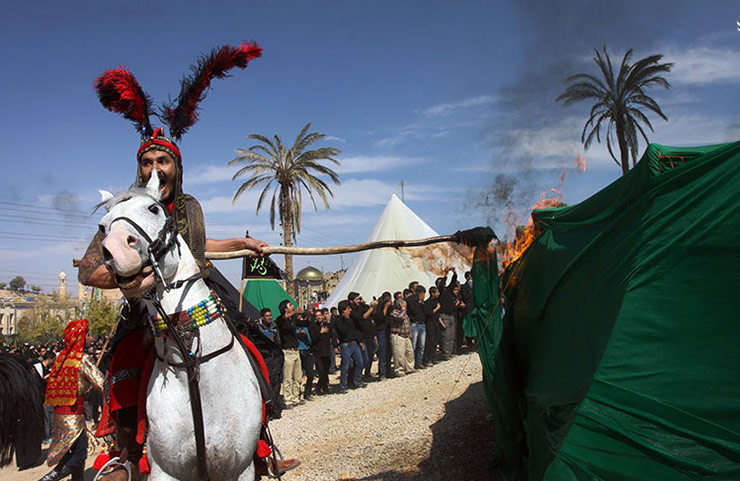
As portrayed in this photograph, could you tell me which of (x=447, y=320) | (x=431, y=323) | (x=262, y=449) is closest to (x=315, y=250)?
(x=262, y=449)

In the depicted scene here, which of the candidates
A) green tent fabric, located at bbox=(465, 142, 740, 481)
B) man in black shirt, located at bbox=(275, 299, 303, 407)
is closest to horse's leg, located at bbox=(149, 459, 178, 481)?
green tent fabric, located at bbox=(465, 142, 740, 481)

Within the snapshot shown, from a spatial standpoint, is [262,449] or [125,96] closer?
[262,449]

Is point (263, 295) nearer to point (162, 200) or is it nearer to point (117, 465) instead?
point (117, 465)

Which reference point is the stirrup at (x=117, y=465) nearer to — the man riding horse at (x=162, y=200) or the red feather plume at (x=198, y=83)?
the man riding horse at (x=162, y=200)

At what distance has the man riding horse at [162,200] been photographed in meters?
3.51

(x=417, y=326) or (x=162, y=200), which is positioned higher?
(x=162, y=200)

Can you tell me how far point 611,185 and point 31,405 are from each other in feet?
24.5

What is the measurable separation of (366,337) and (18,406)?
27.4ft

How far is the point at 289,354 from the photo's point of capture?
39.3ft

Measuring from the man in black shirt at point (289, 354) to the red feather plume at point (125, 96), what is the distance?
8052mm

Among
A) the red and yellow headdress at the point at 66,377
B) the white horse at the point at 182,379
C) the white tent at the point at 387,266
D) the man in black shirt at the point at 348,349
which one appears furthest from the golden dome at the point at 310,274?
the white horse at the point at 182,379

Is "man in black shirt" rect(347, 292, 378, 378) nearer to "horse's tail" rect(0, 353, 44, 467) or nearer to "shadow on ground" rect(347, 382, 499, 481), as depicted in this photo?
"shadow on ground" rect(347, 382, 499, 481)

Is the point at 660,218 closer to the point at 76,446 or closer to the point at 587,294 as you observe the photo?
the point at 587,294

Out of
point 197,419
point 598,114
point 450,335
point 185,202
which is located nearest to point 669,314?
point 197,419
